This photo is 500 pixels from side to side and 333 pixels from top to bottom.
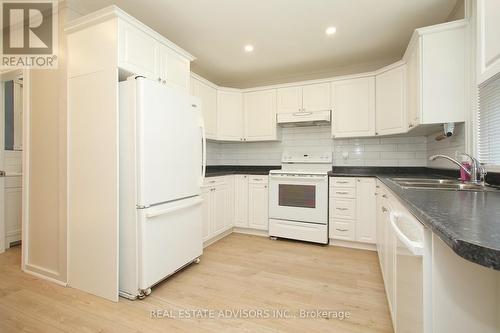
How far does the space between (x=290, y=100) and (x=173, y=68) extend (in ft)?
6.10

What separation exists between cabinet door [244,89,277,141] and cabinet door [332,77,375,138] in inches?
35.9

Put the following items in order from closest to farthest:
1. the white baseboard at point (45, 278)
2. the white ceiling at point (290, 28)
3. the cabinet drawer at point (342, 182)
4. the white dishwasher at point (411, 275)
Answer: the white dishwasher at point (411, 275) → the white baseboard at point (45, 278) → the white ceiling at point (290, 28) → the cabinet drawer at point (342, 182)

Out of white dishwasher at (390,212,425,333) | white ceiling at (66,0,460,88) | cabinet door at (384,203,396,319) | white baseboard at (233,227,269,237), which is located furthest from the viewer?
white baseboard at (233,227,269,237)

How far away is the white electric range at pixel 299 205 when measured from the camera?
3.17 metres

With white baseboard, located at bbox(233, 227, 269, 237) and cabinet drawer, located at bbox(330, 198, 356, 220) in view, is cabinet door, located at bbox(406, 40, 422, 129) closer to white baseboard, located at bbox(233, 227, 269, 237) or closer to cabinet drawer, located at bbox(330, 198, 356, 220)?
cabinet drawer, located at bbox(330, 198, 356, 220)

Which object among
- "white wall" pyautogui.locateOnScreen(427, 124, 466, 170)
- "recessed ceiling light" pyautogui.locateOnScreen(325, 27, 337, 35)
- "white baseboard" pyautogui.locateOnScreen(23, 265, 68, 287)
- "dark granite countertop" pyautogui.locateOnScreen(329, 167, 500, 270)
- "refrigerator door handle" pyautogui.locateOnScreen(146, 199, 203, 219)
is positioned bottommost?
"white baseboard" pyautogui.locateOnScreen(23, 265, 68, 287)

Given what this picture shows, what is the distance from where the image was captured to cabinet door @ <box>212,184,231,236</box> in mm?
3281

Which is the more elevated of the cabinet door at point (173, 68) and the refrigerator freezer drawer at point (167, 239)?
the cabinet door at point (173, 68)

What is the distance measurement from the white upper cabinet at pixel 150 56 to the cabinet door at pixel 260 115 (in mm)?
1463

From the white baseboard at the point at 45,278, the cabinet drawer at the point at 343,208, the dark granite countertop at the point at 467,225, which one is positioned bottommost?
the white baseboard at the point at 45,278

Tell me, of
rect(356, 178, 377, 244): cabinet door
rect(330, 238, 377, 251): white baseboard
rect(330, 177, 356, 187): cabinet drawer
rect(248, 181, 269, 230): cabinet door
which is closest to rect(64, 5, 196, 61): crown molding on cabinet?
rect(248, 181, 269, 230): cabinet door

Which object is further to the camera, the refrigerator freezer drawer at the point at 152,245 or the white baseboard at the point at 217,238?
the white baseboard at the point at 217,238

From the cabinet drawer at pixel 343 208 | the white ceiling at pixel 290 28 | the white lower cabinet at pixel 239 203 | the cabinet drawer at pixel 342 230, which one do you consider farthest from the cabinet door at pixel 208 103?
the cabinet drawer at pixel 342 230

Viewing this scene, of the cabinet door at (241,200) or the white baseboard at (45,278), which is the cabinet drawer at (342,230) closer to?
the cabinet door at (241,200)
